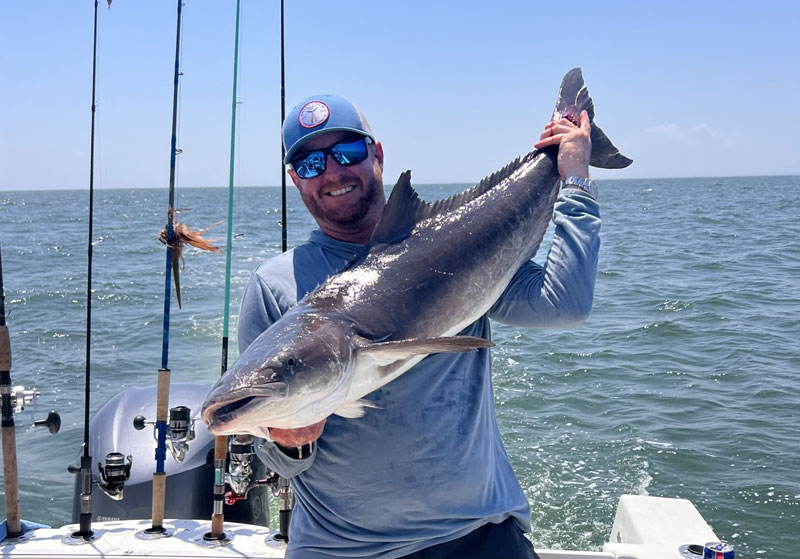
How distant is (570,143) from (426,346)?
41.6 inches

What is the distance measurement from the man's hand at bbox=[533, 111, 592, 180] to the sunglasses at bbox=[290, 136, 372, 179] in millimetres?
709

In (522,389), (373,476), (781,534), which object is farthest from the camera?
(522,389)

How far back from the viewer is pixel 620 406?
8.77 metres

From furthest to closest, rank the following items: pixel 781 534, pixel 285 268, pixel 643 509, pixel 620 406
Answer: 1. pixel 620 406
2. pixel 781 534
3. pixel 643 509
4. pixel 285 268

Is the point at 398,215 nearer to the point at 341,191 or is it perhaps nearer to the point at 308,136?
the point at 341,191

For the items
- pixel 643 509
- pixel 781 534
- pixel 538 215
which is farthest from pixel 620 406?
pixel 538 215

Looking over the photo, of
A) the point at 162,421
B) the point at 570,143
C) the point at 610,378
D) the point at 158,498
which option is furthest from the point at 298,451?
the point at 610,378

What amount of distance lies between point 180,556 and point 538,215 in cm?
228

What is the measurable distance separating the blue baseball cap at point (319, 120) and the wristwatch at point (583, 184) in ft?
2.21

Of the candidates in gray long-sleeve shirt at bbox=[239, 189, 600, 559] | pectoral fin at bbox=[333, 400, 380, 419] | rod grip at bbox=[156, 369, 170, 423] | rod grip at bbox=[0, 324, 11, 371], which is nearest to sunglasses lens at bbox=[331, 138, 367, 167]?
gray long-sleeve shirt at bbox=[239, 189, 600, 559]

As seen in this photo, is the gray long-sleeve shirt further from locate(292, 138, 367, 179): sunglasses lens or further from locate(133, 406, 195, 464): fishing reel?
locate(133, 406, 195, 464): fishing reel

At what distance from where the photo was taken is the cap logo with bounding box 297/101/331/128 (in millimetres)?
2217

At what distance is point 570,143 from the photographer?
252 centimetres

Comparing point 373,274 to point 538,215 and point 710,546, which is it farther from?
point 710,546
